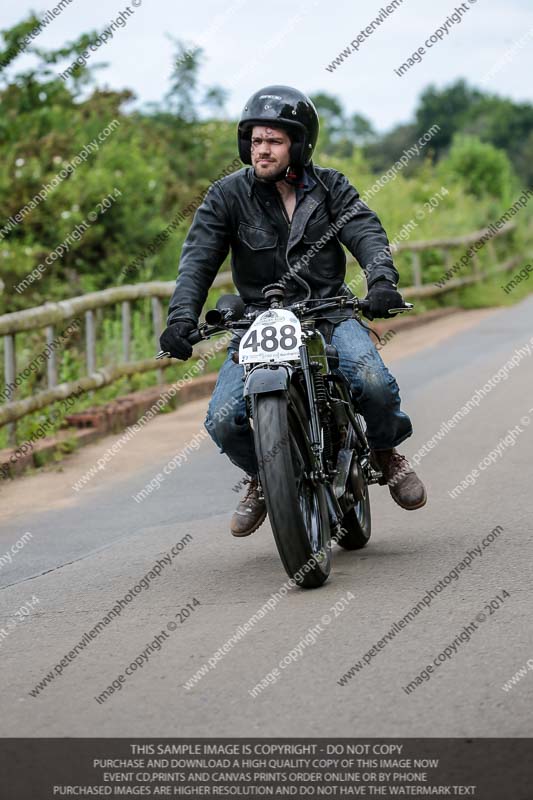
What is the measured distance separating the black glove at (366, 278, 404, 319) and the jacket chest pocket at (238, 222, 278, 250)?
0.60m

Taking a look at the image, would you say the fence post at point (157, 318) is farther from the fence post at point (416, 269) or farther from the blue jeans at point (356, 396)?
the fence post at point (416, 269)

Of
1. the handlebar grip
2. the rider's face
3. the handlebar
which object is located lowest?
the handlebar grip

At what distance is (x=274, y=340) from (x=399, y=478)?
4.37ft

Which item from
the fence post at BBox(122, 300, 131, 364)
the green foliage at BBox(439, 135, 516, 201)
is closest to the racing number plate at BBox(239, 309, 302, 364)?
the fence post at BBox(122, 300, 131, 364)

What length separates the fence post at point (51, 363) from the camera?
10.4m

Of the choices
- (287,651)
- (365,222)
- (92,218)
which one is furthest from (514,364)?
(287,651)

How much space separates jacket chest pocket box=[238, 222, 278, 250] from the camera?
618cm

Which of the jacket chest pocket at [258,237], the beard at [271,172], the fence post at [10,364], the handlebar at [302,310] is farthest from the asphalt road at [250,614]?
the beard at [271,172]

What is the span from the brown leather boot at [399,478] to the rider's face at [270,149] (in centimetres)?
145

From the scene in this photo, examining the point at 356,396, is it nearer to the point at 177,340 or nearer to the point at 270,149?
the point at 177,340

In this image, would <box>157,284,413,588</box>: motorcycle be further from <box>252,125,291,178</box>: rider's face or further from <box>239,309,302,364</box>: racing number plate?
<box>252,125,291,178</box>: rider's face

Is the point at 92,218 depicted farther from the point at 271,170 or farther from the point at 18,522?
the point at 271,170

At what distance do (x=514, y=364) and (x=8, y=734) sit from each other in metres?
11.0
